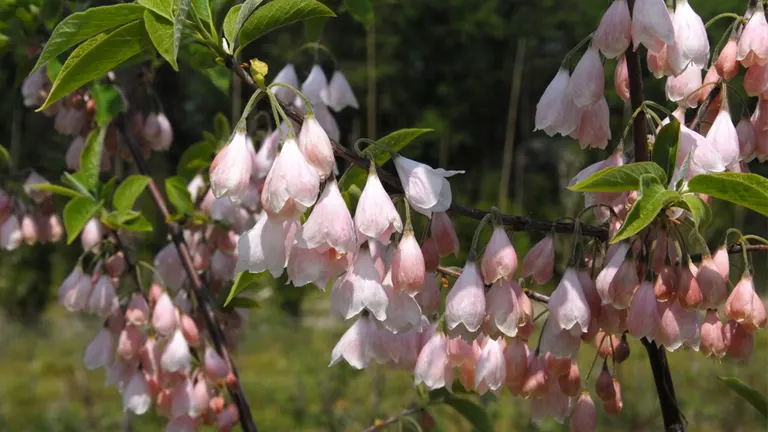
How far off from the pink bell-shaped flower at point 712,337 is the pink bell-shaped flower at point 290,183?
0.47m

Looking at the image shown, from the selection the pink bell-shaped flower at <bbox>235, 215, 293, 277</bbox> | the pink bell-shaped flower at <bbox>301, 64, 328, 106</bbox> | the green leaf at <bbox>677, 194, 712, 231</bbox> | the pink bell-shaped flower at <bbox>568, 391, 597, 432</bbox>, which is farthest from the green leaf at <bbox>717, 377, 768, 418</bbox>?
the pink bell-shaped flower at <bbox>301, 64, 328, 106</bbox>

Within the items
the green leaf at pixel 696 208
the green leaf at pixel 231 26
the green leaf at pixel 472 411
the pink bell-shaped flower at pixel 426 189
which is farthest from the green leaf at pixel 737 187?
the green leaf at pixel 472 411

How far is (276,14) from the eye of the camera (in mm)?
821

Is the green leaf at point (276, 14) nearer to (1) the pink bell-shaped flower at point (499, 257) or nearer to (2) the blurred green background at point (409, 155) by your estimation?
(1) the pink bell-shaped flower at point (499, 257)

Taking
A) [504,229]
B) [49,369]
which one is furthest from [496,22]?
[504,229]

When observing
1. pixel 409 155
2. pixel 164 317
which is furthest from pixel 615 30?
pixel 409 155

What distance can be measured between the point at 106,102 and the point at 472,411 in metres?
0.81

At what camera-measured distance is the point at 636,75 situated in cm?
90

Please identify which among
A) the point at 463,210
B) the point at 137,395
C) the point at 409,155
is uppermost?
the point at 463,210

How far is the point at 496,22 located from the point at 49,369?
521 centimetres

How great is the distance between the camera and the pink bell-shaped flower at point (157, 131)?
5.59ft

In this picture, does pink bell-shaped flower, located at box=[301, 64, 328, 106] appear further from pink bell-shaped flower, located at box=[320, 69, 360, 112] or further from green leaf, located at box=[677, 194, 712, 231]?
green leaf, located at box=[677, 194, 712, 231]

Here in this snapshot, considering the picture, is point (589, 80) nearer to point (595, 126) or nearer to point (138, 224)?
point (595, 126)

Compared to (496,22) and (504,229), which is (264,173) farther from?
(496,22)
